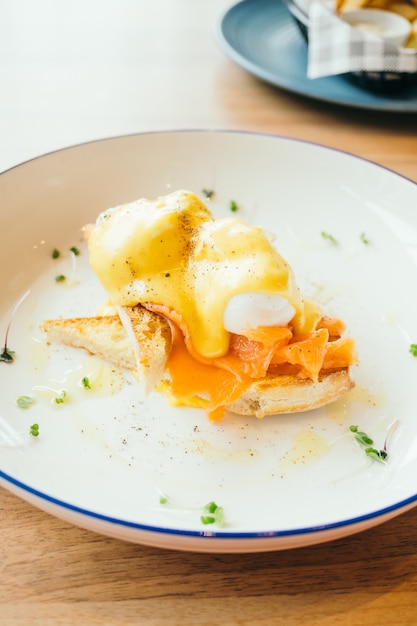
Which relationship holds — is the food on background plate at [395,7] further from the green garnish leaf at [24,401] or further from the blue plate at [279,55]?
the green garnish leaf at [24,401]

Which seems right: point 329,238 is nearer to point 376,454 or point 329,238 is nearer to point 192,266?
point 192,266

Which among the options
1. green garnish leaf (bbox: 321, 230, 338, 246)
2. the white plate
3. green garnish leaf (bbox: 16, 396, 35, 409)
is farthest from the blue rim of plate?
green garnish leaf (bbox: 321, 230, 338, 246)

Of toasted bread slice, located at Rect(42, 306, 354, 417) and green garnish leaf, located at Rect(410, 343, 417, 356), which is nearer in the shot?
toasted bread slice, located at Rect(42, 306, 354, 417)

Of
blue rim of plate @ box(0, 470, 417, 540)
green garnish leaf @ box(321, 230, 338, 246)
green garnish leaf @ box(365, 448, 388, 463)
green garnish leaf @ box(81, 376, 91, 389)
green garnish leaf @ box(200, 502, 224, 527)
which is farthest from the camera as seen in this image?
green garnish leaf @ box(321, 230, 338, 246)

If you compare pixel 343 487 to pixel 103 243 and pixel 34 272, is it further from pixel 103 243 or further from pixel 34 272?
pixel 34 272

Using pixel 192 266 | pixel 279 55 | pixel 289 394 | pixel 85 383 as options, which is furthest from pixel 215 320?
pixel 279 55

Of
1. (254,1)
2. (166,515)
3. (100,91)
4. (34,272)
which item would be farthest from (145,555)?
(254,1)

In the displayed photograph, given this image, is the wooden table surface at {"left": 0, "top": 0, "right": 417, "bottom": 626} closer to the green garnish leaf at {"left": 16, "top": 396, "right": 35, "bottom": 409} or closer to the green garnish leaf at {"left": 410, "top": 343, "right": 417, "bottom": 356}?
the green garnish leaf at {"left": 16, "top": 396, "right": 35, "bottom": 409}
